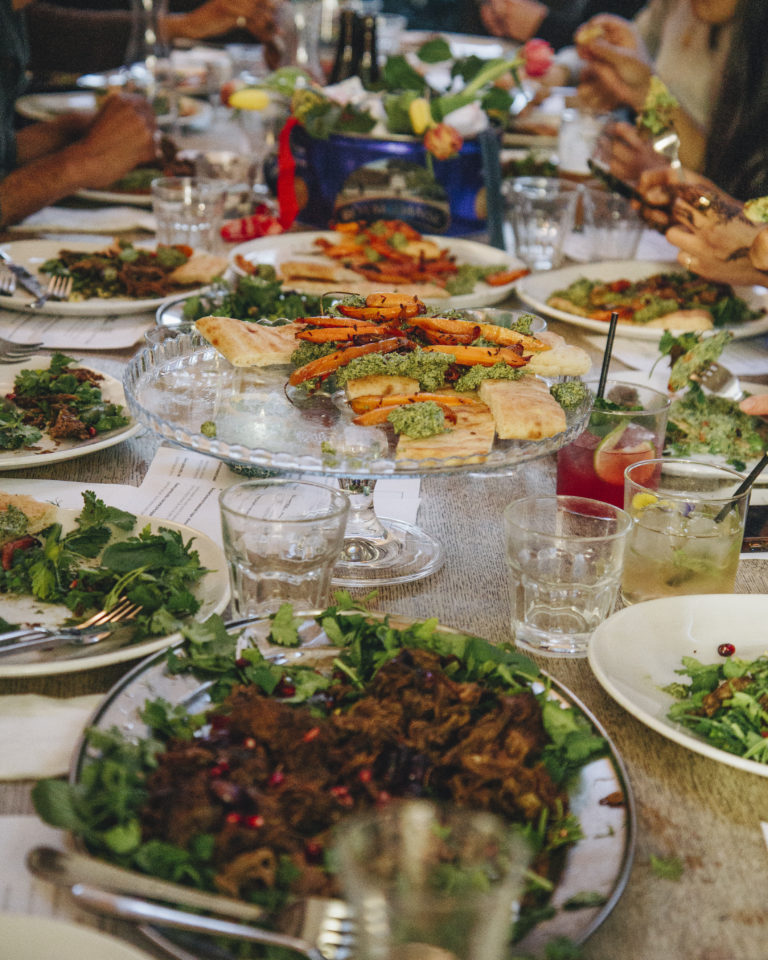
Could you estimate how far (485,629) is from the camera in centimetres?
127

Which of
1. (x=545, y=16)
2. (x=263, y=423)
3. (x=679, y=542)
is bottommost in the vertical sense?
(x=679, y=542)

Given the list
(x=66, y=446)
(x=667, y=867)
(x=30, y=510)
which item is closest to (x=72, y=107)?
(x=66, y=446)

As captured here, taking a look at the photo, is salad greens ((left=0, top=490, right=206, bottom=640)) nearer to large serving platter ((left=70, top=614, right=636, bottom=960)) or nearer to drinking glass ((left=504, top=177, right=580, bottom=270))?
large serving platter ((left=70, top=614, right=636, bottom=960))

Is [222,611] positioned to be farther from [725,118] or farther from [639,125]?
[725,118]

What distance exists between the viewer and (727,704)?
1021 mm

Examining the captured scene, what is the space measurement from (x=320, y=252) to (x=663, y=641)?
1.82m

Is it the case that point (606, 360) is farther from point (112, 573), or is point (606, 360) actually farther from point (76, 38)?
point (76, 38)

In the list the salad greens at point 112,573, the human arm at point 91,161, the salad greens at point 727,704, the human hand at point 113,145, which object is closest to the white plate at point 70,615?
the salad greens at point 112,573

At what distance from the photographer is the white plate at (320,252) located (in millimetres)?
2518

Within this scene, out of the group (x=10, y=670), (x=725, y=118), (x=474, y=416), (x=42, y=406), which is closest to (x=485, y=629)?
(x=474, y=416)

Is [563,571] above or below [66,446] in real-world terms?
above

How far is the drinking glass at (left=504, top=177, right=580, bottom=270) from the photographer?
2.82m

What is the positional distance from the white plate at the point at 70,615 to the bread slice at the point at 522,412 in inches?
16.4

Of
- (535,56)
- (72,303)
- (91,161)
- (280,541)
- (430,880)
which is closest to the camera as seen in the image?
(430,880)
